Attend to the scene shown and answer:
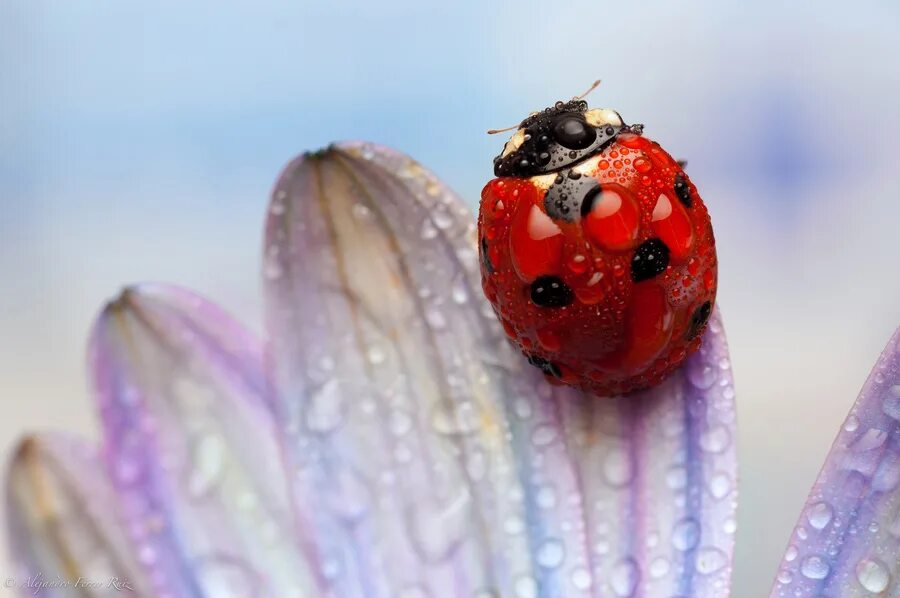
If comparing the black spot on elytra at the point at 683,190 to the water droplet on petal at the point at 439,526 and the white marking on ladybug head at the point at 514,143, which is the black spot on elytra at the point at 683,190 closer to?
the white marking on ladybug head at the point at 514,143

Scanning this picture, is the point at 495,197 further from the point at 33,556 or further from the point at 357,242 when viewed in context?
the point at 33,556

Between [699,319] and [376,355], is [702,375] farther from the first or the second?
[376,355]

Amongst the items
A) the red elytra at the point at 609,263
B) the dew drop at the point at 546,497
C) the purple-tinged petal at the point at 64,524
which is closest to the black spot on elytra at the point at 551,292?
the red elytra at the point at 609,263

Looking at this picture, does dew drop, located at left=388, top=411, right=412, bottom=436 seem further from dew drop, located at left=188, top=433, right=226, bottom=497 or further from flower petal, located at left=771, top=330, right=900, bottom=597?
flower petal, located at left=771, top=330, right=900, bottom=597

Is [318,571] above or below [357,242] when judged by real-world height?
below

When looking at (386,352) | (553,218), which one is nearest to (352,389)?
(386,352)

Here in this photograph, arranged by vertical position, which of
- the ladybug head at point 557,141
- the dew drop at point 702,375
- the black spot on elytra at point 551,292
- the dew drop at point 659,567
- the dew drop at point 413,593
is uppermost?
the ladybug head at point 557,141
